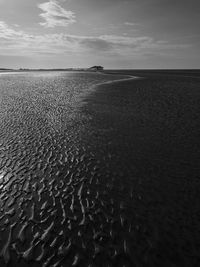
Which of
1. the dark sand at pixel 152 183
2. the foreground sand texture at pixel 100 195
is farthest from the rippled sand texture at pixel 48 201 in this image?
the dark sand at pixel 152 183

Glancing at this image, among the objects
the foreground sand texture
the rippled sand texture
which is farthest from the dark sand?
the rippled sand texture

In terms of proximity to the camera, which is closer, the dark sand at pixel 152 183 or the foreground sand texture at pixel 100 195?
the foreground sand texture at pixel 100 195

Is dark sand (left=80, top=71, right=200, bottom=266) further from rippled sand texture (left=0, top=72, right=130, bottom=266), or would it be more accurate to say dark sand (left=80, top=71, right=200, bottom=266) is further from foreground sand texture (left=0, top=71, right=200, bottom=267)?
rippled sand texture (left=0, top=72, right=130, bottom=266)

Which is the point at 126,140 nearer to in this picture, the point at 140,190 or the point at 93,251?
the point at 140,190

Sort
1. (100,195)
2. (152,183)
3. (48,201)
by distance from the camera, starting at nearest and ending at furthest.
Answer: (48,201) < (100,195) < (152,183)

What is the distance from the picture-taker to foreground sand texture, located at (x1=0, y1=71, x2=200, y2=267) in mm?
8680

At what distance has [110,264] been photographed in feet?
26.5

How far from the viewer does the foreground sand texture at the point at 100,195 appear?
8680 mm

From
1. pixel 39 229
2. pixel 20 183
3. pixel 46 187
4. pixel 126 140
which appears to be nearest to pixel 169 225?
pixel 39 229

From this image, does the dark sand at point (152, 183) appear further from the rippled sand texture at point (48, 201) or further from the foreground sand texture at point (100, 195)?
the rippled sand texture at point (48, 201)

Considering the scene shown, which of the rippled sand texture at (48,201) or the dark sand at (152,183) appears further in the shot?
the dark sand at (152,183)

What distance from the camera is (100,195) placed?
1229 centimetres

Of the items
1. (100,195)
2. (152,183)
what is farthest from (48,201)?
(152,183)

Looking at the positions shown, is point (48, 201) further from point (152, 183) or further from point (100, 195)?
point (152, 183)
